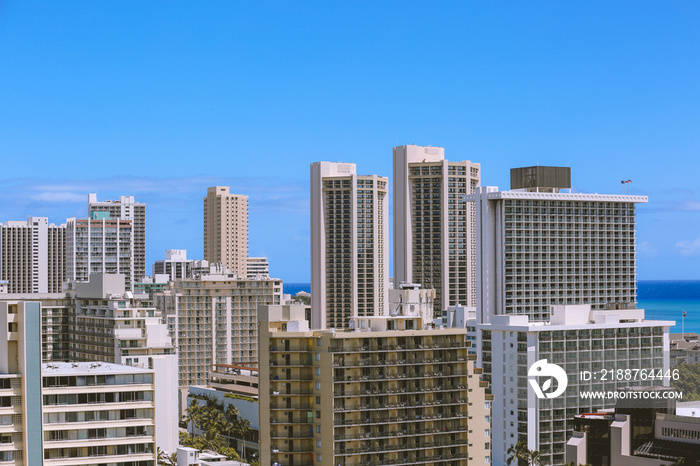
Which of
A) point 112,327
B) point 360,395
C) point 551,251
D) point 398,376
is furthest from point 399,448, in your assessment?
point 551,251

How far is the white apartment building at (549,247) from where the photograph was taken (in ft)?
465

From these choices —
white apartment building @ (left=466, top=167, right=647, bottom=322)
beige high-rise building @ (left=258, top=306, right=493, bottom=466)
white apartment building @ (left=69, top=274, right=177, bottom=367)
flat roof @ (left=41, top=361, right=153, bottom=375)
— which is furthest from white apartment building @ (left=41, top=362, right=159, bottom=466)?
white apartment building @ (left=466, top=167, right=647, bottom=322)

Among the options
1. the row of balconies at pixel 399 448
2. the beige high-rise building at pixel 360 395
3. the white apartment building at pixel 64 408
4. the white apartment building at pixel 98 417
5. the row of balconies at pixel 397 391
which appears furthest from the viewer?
the row of balconies at pixel 397 391

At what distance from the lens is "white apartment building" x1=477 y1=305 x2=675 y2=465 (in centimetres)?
11088

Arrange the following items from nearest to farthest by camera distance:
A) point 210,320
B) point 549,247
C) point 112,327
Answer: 1. point 112,327
2. point 549,247
3. point 210,320

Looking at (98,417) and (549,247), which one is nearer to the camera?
(98,417)

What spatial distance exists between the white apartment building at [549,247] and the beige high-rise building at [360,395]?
55589 mm

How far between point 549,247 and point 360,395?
78261mm

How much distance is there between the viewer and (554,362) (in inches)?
4478

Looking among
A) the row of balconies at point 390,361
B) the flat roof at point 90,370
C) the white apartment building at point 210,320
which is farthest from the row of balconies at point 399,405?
the white apartment building at point 210,320

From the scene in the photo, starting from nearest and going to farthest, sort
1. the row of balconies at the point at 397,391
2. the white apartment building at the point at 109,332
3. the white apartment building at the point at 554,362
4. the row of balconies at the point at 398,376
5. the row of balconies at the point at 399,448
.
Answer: the row of balconies at the point at 399,448, the row of balconies at the point at 397,391, the row of balconies at the point at 398,376, the white apartment building at the point at 554,362, the white apartment building at the point at 109,332

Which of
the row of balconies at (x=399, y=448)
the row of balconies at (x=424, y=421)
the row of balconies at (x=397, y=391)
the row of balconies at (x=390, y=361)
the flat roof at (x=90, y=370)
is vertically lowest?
the row of balconies at (x=399, y=448)

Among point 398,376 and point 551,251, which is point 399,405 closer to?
point 398,376

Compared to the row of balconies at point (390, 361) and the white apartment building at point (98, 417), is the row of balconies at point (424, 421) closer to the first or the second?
the row of balconies at point (390, 361)
